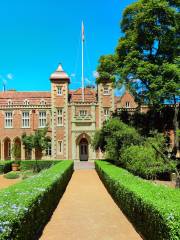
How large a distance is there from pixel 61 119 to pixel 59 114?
27.4 inches

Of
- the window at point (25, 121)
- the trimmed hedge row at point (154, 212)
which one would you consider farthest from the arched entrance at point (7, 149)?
the trimmed hedge row at point (154, 212)

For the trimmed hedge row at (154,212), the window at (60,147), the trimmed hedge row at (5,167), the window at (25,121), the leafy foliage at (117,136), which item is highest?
the window at (25,121)

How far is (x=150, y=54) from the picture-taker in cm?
2786

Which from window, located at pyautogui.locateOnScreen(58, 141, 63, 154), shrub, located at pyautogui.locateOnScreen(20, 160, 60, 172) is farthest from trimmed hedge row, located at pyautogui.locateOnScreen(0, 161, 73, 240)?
window, located at pyautogui.locateOnScreen(58, 141, 63, 154)

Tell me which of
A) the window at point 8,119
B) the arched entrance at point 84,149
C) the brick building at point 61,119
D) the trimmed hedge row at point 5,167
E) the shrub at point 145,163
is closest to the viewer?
the shrub at point 145,163

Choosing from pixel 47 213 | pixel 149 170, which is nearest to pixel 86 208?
pixel 47 213

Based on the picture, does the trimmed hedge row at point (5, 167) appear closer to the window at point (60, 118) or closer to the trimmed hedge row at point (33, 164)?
the trimmed hedge row at point (33, 164)

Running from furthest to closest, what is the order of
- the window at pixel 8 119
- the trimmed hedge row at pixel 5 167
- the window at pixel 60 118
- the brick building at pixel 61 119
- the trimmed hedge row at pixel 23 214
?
the window at pixel 8 119
the window at pixel 60 118
the brick building at pixel 61 119
the trimmed hedge row at pixel 5 167
the trimmed hedge row at pixel 23 214

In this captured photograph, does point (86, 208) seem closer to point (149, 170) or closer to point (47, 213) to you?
point (47, 213)

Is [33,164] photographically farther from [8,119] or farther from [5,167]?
[8,119]

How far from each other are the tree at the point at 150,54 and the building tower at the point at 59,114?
48.6 ft

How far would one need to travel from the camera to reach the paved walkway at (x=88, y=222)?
8.45m

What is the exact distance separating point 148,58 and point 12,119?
23.1m

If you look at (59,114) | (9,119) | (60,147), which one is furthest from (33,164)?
(9,119)
